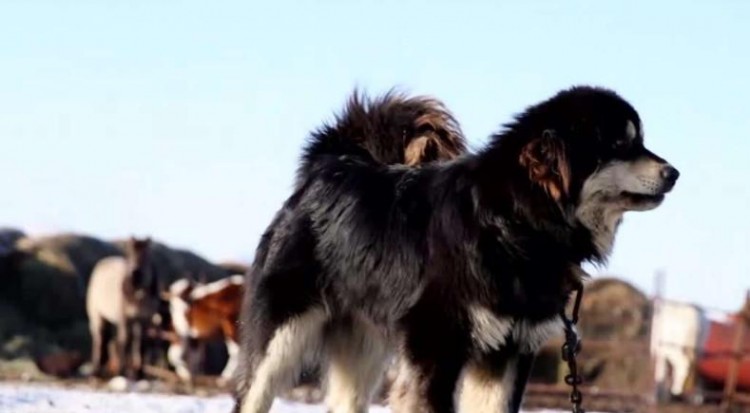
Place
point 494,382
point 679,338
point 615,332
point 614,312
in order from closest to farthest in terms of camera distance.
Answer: point 494,382 → point 679,338 → point 615,332 → point 614,312

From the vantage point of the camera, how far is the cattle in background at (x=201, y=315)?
73.5 ft

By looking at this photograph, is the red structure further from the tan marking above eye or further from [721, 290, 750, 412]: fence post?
the tan marking above eye

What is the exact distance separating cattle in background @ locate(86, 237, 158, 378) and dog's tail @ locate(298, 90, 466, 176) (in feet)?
44.8

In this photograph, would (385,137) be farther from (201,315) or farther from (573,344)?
(201,315)

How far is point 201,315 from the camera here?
2253cm

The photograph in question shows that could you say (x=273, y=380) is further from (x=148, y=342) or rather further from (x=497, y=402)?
(x=148, y=342)

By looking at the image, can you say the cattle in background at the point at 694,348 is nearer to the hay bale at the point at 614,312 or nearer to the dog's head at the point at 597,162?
the hay bale at the point at 614,312

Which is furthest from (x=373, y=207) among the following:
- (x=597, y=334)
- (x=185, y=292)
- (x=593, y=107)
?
(x=597, y=334)

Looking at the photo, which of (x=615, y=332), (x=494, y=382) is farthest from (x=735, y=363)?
(x=494, y=382)

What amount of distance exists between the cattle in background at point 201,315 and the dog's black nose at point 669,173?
15204 mm

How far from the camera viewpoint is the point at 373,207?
8.26m

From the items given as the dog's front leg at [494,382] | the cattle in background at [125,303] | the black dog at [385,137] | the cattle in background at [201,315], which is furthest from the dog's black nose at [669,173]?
the cattle in background at [125,303]

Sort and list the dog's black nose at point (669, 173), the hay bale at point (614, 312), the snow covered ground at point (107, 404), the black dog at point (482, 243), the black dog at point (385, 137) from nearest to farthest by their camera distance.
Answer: the dog's black nose at point (669, 173) → the black dog at point (482, 243) → the black dog at point (385, 137) → the snow covered ground at point (107, 404) → the hay bale at point (614, 312)

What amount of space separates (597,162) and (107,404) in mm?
6577
